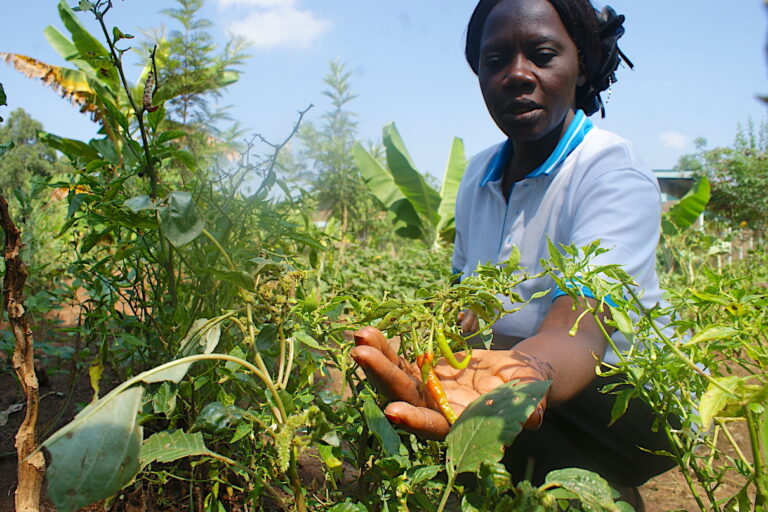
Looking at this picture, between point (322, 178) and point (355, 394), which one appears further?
point (322, 178)

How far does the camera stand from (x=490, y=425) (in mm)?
754

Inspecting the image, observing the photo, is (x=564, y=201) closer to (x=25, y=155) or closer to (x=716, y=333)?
(x=716, y=333)

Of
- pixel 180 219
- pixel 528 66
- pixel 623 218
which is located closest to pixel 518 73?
pixel 528 66

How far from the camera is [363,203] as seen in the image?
393 inches

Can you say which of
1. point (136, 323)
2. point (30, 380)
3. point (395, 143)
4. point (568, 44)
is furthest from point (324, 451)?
point (395, 143)

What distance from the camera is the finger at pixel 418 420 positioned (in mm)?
846

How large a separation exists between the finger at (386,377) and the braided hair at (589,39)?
134 cm

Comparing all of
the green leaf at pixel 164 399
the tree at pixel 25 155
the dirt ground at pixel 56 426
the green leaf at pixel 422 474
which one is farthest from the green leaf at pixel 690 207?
the tree at pixel 25 155

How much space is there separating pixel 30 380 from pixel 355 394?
1.71 ft

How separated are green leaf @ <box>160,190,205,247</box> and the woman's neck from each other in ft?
4.24

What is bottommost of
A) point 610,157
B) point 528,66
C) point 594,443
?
point 594,443

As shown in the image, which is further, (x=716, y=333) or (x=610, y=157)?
(x=610, y=157)

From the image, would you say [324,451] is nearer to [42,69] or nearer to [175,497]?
[175,497]

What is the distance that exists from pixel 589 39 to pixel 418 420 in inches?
59.4
